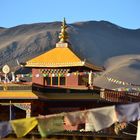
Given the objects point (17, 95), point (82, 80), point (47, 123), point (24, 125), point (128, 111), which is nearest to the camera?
point (128, 111)

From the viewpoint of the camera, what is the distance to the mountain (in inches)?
5577

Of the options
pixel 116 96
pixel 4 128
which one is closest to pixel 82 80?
pixel 116 96

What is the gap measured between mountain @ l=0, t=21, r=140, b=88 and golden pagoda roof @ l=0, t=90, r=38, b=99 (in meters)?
90.6

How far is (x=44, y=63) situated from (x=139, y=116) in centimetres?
1802

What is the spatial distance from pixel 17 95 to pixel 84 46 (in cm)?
15202

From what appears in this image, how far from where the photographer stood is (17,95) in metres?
27.2

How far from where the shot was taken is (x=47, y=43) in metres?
156

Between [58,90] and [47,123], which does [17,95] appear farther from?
[47,123]

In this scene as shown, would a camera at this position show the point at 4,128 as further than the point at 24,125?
Yes

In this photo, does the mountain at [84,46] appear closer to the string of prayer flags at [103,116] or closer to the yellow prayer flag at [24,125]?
the yellow prayer flag at [24,125]

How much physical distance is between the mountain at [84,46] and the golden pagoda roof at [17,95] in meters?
90.6

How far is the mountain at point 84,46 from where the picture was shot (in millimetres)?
141663

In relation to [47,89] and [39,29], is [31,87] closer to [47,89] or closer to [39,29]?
[47,89]

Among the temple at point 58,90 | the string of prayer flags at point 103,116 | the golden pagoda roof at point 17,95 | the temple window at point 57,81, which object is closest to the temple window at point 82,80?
the temple at point 58,90
